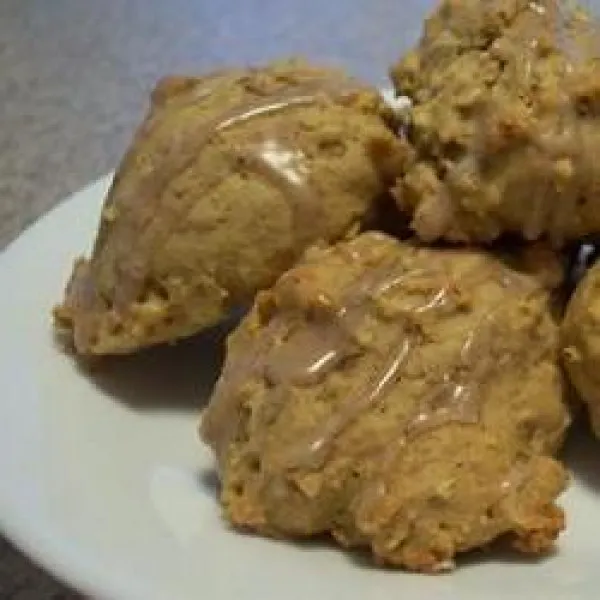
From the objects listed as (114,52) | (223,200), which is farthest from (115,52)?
(223,200)

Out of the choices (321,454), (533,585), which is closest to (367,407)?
(321,454)

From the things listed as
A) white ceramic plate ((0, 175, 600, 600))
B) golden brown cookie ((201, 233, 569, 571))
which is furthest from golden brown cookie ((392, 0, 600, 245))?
white ceramic plate ((0, 175, 600, 600))

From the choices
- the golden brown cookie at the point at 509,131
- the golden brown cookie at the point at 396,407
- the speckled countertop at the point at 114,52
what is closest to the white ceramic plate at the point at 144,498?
the golden brown cookie at the point at 396,407

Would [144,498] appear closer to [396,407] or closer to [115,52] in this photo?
[396,407]

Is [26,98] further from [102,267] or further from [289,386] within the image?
[289,386]

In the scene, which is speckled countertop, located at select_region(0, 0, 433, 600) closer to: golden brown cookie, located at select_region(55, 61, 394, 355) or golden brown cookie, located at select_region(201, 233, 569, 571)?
golden brown cookie, located at select_region(55, 61, 394, 355)
